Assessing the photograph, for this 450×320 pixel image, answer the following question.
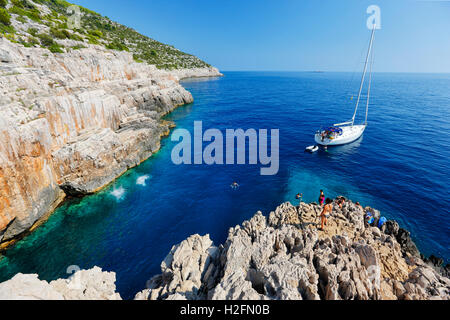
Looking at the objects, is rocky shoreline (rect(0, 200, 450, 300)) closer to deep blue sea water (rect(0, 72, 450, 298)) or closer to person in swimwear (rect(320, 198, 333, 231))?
person in swimwear (rect(320, 198, 333, 231))

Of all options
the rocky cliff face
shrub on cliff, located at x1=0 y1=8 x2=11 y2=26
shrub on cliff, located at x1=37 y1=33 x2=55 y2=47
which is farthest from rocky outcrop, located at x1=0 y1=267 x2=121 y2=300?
shrub on cliff, located at x1=0 y1=8 x2=11 y2=26

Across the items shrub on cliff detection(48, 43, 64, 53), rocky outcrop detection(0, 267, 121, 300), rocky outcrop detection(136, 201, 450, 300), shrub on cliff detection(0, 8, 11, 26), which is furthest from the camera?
shrub on cliff detection(0, 8, 11, 26)

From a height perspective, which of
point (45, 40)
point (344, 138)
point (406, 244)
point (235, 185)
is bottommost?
point (406, 244)

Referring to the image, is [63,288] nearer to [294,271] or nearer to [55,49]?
[294,271]

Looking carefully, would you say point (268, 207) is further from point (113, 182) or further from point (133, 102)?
point (133, 102)

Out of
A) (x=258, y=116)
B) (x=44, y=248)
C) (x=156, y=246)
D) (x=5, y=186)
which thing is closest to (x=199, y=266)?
(x=156, y=246)

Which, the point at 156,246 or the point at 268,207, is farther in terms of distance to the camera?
the point at 268,207

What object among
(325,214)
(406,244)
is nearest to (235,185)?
(325,214)
